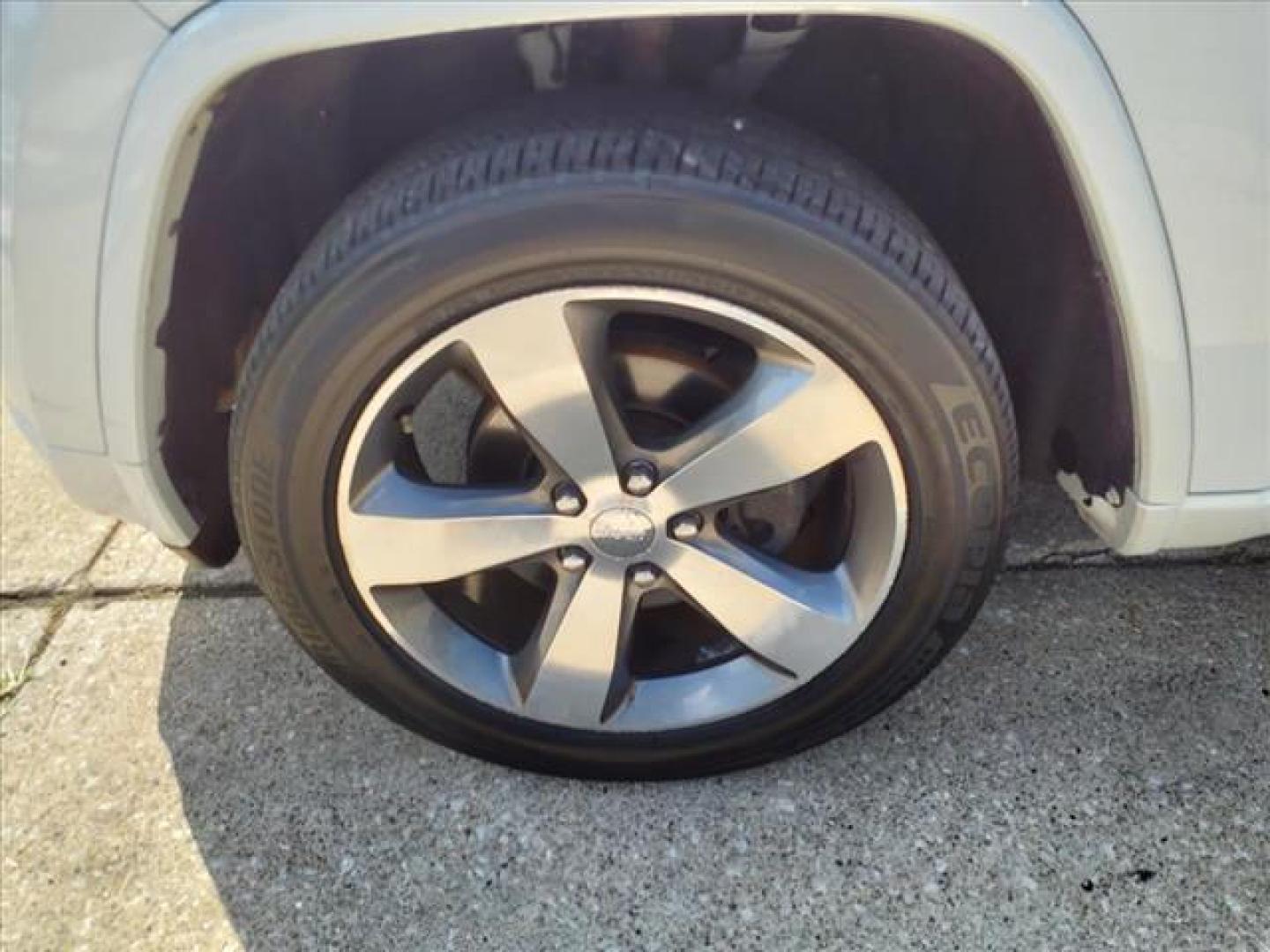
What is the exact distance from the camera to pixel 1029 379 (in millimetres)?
1798

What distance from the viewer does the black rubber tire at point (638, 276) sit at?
4.53 ft

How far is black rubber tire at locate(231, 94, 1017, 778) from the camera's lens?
1382 millimetres

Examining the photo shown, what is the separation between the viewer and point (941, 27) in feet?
4.44

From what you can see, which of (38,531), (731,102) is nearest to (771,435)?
(731,102)

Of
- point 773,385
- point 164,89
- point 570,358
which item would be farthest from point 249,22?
point 773,385

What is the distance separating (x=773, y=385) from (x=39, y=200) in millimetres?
907

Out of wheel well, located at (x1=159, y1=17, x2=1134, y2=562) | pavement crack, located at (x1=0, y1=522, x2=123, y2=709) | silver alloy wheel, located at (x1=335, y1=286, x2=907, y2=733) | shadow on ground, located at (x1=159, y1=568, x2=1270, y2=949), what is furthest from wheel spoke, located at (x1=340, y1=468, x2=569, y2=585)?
pavement crack, located at (x1=0, y1=522, x2=123, y2=709)

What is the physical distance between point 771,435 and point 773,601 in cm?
26

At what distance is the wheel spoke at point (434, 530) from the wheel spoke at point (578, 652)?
0.09m

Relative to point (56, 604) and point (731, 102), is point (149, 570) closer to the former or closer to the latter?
point (56, 604)

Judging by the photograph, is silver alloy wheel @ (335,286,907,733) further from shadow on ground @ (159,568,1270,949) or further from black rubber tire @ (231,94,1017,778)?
shadow on ground @ (159,568,1270,949)

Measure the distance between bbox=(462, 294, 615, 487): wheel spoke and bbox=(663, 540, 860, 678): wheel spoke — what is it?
203mm

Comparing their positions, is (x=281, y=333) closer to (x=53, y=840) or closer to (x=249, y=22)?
(x=249, y=22)

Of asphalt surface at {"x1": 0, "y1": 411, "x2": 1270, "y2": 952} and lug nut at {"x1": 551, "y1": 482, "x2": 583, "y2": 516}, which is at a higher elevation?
lug nut at {"x1": 551, "y1": 482, "x2": 583, "y2": 516}
